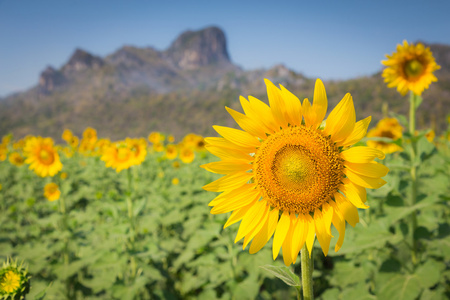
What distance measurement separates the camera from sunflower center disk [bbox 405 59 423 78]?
2.72 metres

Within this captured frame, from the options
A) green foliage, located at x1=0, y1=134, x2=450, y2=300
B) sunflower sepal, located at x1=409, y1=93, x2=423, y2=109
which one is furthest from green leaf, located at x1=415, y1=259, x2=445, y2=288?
sunflower sepal, located at x1=409, y1=93, x2=423, y2=109

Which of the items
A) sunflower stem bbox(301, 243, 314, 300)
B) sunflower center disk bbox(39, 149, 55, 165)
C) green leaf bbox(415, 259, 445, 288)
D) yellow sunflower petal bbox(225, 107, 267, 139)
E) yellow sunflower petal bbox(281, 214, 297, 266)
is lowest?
green leaf bbox(415, 259, 445, 288)

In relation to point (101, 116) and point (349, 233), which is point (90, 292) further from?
point (101, 116)

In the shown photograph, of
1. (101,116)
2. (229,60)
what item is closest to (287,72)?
(101,116)

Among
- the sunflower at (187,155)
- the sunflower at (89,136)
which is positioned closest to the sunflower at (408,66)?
the sunflower at (187,155)

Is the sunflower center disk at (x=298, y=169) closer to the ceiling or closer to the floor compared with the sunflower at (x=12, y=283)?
closer to the ceiling

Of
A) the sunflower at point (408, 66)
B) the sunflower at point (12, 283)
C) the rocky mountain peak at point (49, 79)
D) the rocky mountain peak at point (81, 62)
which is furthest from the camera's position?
the rocky mountain peak at point (81, 62)

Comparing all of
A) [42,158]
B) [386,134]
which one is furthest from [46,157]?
[386,134]

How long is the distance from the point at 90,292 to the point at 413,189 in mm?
3832

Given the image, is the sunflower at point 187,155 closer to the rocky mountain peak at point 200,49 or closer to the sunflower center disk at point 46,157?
the sunflower center disk at point 46,157

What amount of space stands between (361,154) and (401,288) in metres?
1.90

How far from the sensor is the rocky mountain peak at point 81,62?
501 feet

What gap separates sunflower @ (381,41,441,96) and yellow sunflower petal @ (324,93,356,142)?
6.92ft

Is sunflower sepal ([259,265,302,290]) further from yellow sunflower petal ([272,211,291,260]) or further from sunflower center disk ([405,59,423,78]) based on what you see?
sunflower center disk ([405,59,423,78])
